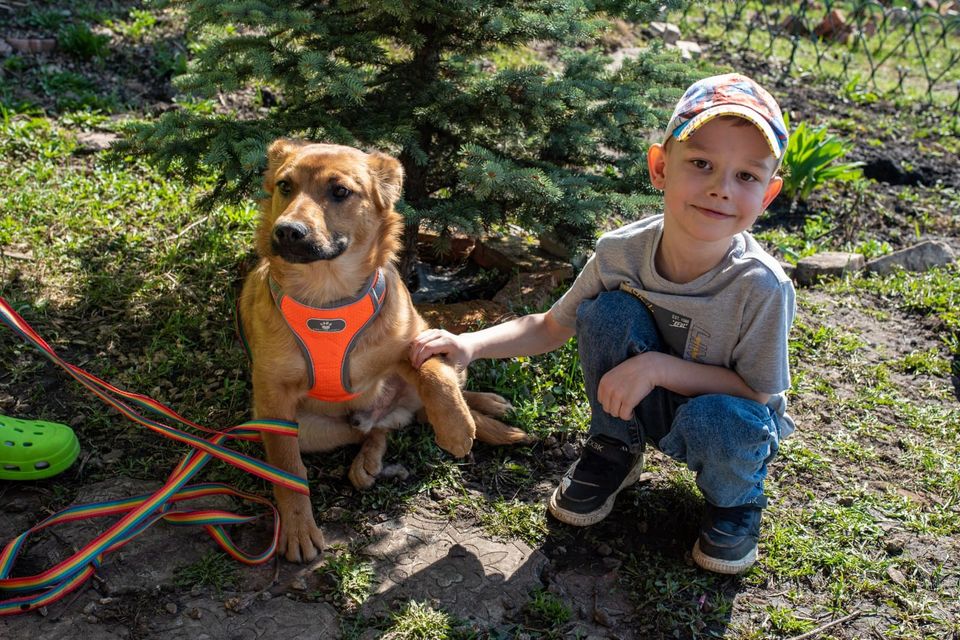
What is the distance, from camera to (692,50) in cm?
838

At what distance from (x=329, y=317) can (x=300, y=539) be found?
83 cm

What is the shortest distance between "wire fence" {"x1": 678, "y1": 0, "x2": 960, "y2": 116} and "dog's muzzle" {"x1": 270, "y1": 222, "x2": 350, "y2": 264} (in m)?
7.14

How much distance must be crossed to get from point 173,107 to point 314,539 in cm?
429

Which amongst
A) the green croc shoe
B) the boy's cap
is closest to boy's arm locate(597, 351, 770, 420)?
the boy's cap

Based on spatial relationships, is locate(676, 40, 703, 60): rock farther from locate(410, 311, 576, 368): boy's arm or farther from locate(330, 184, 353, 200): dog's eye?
locate(330, 184, 353, 200): dog's eye

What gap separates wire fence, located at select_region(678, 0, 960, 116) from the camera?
8.91m

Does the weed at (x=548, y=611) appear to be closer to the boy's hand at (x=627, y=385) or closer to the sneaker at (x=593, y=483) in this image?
the sneaker at (x=593, y=483)

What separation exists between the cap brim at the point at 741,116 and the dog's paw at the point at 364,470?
182 centimetres

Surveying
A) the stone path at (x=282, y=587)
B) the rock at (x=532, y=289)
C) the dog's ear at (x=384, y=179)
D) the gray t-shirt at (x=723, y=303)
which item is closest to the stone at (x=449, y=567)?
the stone path at (x=282, y=587)

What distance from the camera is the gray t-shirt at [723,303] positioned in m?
2.79

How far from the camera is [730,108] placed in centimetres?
259

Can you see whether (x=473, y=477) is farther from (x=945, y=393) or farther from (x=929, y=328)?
(x=929, y=328)

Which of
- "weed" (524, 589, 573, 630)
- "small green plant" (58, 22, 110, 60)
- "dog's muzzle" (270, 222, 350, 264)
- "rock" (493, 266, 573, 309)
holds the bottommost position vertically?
"weed" (524, 589, 573, 630)

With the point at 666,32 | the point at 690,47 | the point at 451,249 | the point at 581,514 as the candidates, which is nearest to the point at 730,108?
the point at 581,514
